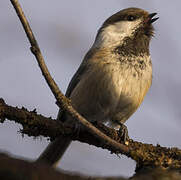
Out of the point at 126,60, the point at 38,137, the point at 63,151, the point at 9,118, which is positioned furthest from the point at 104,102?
the point at 9,118

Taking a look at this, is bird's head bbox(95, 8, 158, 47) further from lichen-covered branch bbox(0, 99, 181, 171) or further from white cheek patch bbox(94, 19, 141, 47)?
lichen-covered branch bbox(0, 99, 181, 171)

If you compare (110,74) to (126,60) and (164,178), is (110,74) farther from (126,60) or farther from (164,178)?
(164,178)

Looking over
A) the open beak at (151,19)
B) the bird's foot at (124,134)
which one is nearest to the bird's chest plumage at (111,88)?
the bird's foot at (124,134)

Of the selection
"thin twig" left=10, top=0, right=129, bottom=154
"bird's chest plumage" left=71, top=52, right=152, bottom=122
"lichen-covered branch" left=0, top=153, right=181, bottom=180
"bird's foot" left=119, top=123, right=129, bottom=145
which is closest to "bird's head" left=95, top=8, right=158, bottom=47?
"bird's chest plumage" left=71, top=52, right=152, bottom=122

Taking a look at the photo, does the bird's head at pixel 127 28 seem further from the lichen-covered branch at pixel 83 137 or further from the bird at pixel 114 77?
the lichen-covered branch at pixel 83 137

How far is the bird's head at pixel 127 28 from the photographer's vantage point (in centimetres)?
477

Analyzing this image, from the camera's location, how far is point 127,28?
193 inches

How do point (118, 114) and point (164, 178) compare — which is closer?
point (164, 178)

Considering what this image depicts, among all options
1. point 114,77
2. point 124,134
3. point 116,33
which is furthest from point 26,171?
point 116,33

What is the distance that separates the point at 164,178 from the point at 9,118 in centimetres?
187

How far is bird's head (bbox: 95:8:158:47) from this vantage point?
477 centimetres

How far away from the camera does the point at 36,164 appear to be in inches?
48.6

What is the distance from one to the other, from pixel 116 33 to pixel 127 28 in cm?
17

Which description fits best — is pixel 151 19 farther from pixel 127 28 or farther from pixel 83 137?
pixel 83 137
